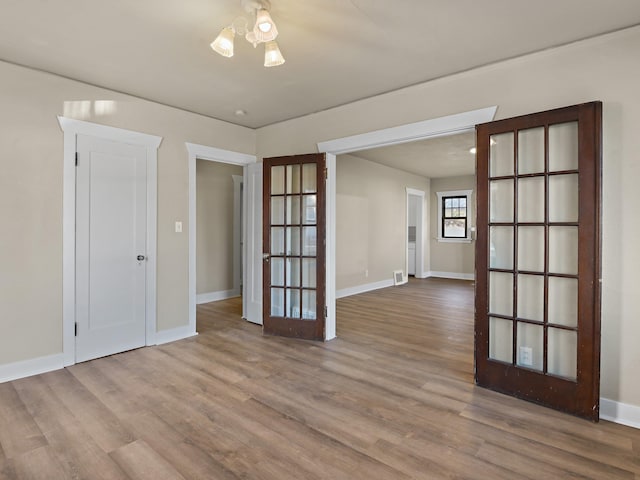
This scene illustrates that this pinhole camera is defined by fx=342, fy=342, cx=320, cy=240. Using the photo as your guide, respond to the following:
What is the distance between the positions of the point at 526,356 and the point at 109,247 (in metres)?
3.81

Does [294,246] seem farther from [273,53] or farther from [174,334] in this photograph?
[273,53]

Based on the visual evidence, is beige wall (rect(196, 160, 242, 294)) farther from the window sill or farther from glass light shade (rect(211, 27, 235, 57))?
the window sill

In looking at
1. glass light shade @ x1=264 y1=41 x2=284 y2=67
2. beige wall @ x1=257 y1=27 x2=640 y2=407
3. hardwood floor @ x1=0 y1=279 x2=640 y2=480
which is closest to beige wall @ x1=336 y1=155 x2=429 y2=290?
hardwood floor @ x1=0 y1=279 x2=640 y2=480

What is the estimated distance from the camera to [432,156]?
6.51 metres

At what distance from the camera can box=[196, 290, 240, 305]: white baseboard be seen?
585 cm

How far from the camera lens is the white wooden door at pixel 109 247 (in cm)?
322

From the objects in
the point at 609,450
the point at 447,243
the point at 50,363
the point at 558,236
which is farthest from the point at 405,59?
the point at 447,243

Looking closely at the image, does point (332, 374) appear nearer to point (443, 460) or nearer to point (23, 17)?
point (443, 460)

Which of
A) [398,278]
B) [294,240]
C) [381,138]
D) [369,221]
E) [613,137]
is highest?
[381,138]

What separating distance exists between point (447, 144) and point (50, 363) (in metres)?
5.80

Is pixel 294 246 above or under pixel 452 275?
above

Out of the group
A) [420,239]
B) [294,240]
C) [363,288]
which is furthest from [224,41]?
[420,239]

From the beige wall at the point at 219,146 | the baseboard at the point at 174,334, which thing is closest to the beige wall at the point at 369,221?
the beige wall at the point at 219,146

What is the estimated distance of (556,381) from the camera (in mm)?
2387
